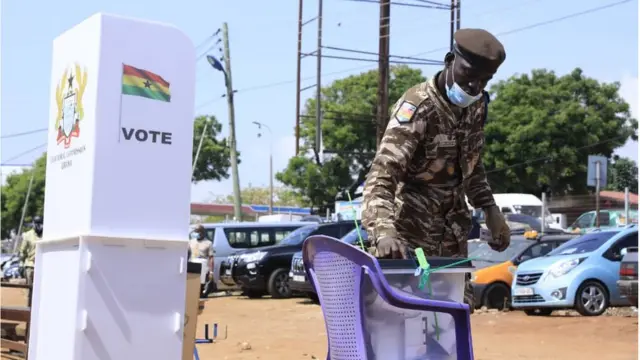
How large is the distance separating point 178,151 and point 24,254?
1231 centimetres

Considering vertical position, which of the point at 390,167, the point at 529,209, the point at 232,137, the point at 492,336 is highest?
the point at 232,137

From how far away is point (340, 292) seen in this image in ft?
10.5

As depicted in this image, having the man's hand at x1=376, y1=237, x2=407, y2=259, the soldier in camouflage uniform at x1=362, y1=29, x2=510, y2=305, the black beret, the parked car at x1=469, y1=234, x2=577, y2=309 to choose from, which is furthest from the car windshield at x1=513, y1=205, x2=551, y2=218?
the man's hand at x1=376, y1=237, x2=407, y2=259

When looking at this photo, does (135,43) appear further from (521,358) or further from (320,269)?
(521,358)

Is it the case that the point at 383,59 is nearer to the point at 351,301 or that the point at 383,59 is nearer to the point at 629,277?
the point at 629,277

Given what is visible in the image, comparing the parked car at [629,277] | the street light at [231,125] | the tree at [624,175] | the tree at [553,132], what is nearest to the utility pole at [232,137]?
the street light at [231,125]

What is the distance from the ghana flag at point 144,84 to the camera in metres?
4.06

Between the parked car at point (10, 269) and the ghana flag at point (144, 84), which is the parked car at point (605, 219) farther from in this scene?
the ghana flag at point (144, 84)

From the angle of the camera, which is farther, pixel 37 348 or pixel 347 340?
pixel 37 348

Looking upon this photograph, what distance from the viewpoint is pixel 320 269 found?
3346mm

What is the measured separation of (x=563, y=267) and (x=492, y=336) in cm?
338

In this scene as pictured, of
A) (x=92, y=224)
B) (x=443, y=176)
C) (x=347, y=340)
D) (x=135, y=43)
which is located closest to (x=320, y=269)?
(x=347, y=340)

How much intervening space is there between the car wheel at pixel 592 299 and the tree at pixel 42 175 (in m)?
27.8

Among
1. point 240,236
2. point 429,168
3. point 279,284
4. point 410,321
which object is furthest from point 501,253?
point 410,321
